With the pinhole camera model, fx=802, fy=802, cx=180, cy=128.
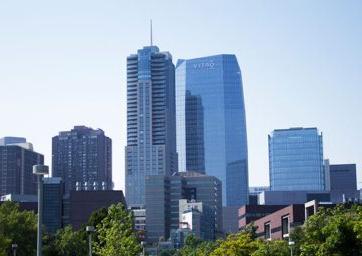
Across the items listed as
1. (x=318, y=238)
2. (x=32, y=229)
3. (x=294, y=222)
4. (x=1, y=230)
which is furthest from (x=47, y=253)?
(x=318, y=238)

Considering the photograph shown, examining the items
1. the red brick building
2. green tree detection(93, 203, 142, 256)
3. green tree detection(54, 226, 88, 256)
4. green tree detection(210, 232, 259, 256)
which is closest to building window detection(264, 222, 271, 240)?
the red brick building

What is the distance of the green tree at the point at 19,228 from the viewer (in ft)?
324

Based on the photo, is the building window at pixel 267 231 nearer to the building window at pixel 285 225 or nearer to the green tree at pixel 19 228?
the building window at pixel 285 225

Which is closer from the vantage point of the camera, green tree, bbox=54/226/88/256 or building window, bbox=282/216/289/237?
green tree, bbox=54/226/88/256

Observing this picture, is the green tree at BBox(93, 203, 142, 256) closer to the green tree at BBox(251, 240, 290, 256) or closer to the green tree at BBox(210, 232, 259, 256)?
the green tree at BBox(210, 232, 259, 256)

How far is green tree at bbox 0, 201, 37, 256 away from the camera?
98.8m

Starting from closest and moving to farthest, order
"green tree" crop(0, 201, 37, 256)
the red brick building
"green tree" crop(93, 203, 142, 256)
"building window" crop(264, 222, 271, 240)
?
"green tree" crop(93, 203, 142, 256) < "green tree" crop(0, 201, 37, 256) < the red brick building < "building window" crop(264, 222, 271, 240)

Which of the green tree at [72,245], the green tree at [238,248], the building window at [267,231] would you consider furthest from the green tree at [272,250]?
the building window at [267,231]

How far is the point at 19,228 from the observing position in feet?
334

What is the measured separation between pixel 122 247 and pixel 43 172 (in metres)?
39.9

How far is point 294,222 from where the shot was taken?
124938mm

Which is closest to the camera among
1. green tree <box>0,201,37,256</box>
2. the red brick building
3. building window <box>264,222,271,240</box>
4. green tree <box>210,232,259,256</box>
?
green tree <box>210,232,259,256</box>

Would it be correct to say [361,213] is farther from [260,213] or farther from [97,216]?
[260,213]

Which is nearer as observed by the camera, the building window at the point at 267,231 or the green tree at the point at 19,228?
the green tree at the point at 19,228
